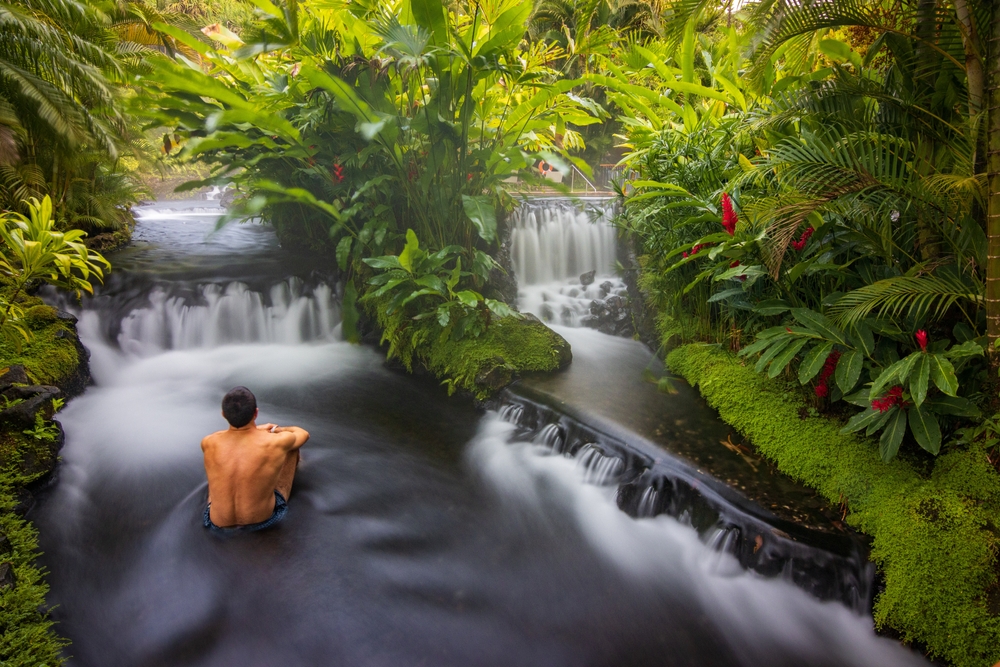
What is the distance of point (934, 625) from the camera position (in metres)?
2.15

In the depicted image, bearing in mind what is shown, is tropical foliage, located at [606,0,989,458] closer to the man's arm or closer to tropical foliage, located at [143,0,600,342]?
tropical foliage, located at [143,0,600,342]

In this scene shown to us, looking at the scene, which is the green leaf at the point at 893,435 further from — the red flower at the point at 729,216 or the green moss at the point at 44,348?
the green moss at the point at 44,348

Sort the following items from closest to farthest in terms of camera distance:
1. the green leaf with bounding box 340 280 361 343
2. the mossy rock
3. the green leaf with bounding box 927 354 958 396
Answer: the green leaf with bounding box 927 354 958 396 → the mossy rock → the green leaf with bounding box 340 280 361 343

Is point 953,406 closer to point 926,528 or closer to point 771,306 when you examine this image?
point 926,528

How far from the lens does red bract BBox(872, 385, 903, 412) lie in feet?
8.13

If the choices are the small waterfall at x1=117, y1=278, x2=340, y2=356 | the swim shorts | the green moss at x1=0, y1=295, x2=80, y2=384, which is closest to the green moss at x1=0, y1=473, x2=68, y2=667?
the swim shorts

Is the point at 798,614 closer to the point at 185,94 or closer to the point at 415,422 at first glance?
the point at 415,422

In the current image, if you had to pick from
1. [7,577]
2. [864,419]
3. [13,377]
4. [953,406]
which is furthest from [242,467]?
[953,406]

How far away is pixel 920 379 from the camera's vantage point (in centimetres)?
223

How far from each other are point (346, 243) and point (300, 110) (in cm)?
130

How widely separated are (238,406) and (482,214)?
7.31ft

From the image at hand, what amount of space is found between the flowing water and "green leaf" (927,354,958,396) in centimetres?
109

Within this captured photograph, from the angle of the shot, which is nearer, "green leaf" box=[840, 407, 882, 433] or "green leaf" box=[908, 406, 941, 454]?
"green leaf" box=[908, 406, 941, 454]

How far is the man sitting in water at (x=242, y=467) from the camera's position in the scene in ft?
8.57
